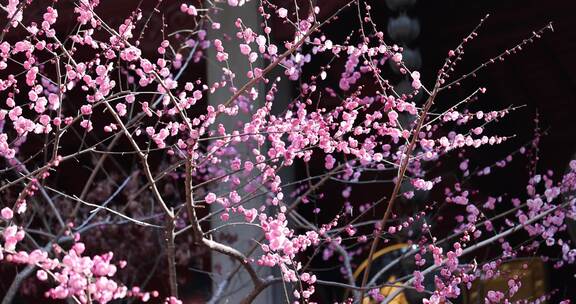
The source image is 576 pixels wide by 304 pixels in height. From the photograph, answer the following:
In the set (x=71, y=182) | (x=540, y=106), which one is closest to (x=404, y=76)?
(x=540, y=106)

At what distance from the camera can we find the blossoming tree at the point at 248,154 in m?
4.11

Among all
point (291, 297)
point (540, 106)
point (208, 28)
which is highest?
point (208, 28)

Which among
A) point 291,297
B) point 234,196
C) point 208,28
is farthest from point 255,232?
point 234,196

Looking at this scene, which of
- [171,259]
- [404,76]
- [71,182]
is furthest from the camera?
[71,182]

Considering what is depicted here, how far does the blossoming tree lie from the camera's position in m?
4.11

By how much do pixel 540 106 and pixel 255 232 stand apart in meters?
3.47

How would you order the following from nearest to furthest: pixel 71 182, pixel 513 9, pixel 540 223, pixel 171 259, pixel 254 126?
1. pixel 171 259
2. pixel 254 126
3. pixel 540 223
4. pixel 513 9
5. pixel 71 182

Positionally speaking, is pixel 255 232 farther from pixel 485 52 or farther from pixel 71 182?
pixel 71 182

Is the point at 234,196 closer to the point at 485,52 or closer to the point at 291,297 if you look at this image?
the point at 291,297

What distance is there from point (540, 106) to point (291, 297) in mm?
3391

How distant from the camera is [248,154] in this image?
722cm

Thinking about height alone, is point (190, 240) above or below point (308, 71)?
below

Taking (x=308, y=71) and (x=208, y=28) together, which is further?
(x=308, y=71)

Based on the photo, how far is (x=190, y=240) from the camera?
9.45m
